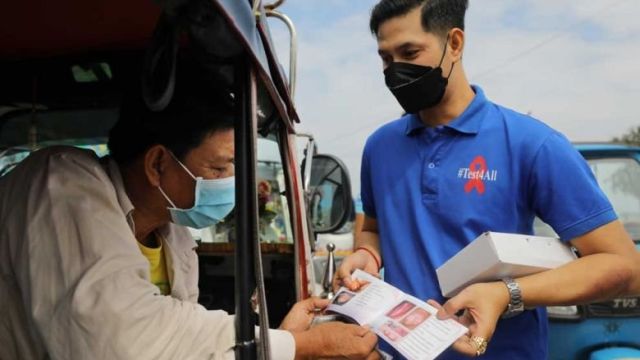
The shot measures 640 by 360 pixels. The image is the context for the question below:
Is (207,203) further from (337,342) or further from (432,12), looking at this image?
(432,12)

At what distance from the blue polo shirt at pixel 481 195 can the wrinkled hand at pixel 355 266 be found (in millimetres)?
95

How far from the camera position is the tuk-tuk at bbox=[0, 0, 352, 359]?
1.28 m

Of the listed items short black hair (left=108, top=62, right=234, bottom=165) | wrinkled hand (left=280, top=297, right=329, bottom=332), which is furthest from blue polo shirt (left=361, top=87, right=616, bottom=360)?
short black hair (left=108, top=62, right=234, bottom=165)

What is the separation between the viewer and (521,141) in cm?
176

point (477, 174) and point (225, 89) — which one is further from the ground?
point (225, 89)

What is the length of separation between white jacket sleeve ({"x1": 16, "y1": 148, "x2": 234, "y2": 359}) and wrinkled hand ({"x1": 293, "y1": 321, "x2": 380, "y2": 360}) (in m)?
0.27

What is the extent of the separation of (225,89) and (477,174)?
826 millimetres

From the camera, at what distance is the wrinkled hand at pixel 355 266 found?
2.03 m

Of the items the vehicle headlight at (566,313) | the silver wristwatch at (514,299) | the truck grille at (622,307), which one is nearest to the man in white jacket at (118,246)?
the silver wristwatch at (514,299)

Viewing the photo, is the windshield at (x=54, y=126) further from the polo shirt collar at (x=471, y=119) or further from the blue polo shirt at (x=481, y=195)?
the polo shirt collar at (x=471, y=119)

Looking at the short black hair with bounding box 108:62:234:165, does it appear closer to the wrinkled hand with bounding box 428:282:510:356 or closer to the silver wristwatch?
the wrinkled hand with bounding box 428:282:510:356

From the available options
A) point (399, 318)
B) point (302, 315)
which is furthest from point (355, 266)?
point (399, 318)

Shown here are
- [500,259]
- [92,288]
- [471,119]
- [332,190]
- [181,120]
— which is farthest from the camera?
[332,190]

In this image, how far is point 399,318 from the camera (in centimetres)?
162
